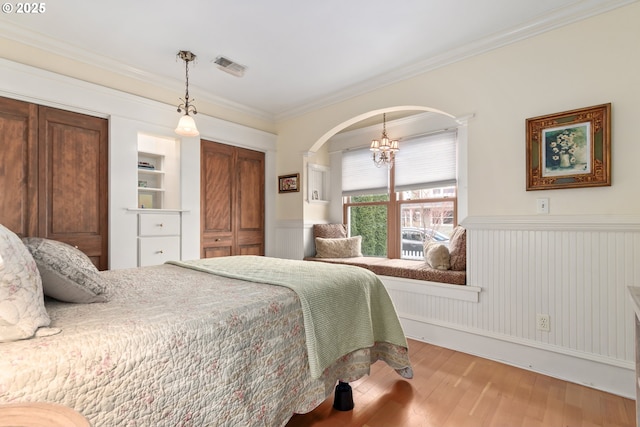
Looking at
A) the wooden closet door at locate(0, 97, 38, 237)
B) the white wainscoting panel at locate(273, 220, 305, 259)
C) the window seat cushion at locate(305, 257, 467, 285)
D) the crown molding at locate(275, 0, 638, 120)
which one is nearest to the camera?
the crown molding at locate(275, 0, 638, 120)

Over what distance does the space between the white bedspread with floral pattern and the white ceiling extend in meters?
1.88

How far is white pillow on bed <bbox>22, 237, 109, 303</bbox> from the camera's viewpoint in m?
1.10

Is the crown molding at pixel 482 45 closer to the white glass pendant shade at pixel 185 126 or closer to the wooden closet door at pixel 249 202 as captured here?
the wooden closet door at pixel 249 202

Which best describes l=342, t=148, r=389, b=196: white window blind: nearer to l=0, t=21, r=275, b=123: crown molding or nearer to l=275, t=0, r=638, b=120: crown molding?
l=275, t=0, r=638, b=120: crown molding

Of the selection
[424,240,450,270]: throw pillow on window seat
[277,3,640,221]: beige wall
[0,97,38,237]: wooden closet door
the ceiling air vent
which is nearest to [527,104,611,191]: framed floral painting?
[277,3,640,221]: beige wall

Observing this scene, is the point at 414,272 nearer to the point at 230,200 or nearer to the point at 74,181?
the point at 230,200

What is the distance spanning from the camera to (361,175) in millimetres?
4238

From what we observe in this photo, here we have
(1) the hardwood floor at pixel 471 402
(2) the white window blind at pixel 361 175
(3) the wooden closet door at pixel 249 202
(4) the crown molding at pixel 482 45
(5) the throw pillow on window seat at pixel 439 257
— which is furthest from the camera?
(2) the white window blind at pixel 361 175

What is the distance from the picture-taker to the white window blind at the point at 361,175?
4.05 metres

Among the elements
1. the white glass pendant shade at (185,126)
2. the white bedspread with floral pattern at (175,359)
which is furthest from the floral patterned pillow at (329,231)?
the white bedspread with floral pattern at (175,359)

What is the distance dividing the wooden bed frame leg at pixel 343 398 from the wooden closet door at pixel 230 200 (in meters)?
2.33

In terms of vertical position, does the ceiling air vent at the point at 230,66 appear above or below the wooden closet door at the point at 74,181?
above

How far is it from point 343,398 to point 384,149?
8.70ft

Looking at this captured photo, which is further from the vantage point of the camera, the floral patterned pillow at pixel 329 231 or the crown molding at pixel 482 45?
the floral patterned pillow at pixel 329 231
